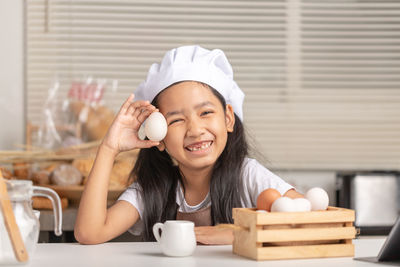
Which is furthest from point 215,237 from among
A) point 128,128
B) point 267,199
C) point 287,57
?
point 287,57

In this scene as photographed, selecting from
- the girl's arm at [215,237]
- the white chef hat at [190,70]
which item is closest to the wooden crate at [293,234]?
the girl's arm at [215,237]

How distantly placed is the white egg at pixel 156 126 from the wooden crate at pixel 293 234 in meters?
0.37

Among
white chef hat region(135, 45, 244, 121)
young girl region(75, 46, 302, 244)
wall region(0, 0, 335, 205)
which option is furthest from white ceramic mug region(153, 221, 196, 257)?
wall region(0, 0, 335, 205)

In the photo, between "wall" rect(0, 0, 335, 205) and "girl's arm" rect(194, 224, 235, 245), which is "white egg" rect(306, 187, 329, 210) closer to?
"girl's arm" rect(194, 224, 235, 245)

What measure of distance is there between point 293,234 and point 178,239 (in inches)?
A: 7.8

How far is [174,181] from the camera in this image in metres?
1.70

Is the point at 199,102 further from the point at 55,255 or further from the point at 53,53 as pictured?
the point at 53,53

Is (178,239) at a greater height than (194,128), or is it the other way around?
(194,128)

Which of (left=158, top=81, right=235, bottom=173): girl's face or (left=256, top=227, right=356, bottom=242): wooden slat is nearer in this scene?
(left=256, top=227, right=356, bottom=242): wooden slat

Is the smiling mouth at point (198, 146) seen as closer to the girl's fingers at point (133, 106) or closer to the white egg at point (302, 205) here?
the girl's fingers at point (133, 106)

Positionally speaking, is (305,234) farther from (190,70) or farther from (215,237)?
(190,70)

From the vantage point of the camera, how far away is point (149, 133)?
1.39 metres

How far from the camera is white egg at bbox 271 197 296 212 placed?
1.03 m

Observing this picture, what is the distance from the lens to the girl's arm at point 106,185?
1.38m
